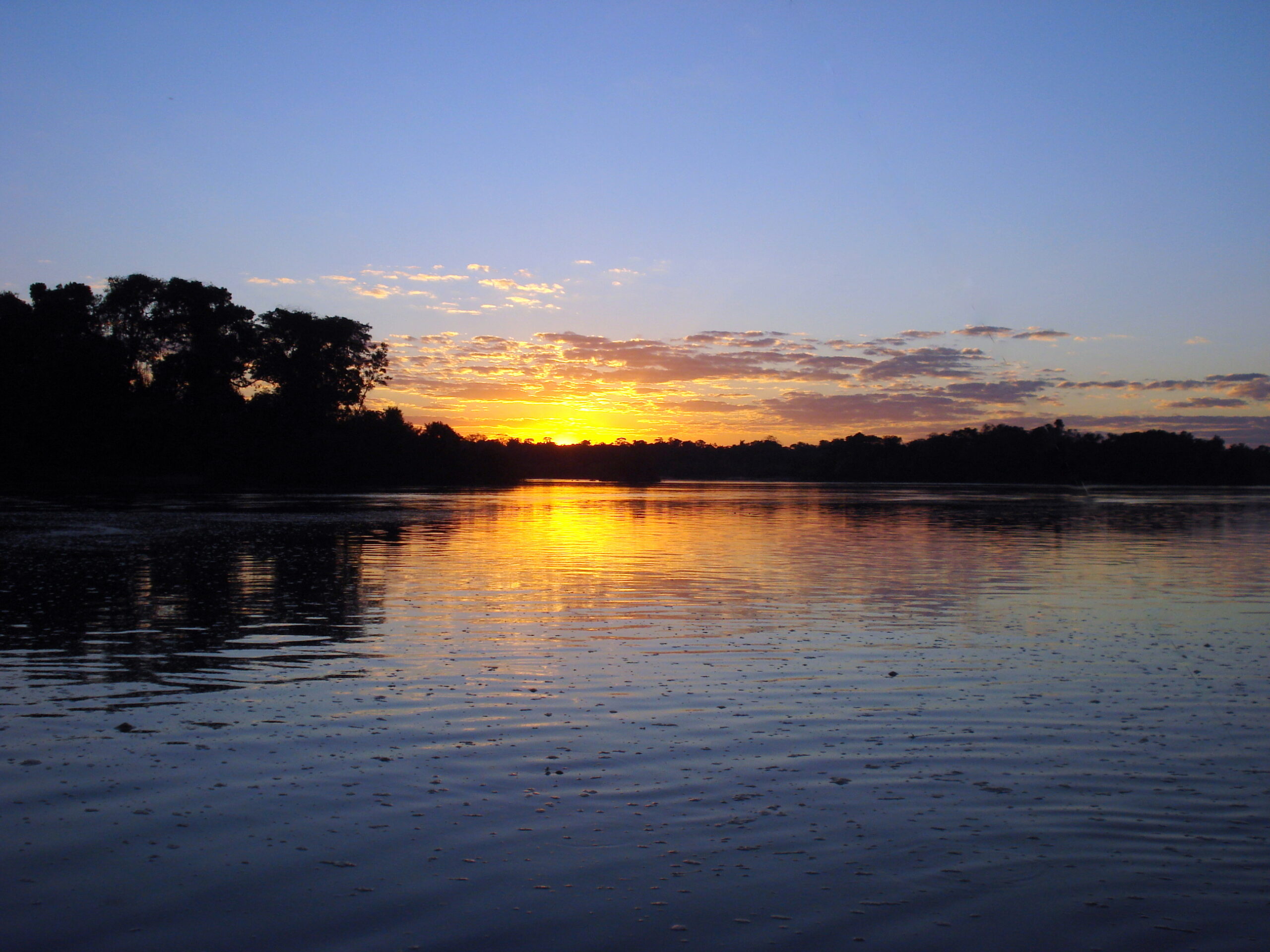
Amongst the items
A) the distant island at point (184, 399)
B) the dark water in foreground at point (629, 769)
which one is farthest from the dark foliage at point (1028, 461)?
the dark water in foreground at point (629, 769)

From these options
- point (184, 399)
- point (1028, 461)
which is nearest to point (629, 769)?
point (184, 399)

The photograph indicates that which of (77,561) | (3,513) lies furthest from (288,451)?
(77,561)

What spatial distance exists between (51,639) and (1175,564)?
2331 cm

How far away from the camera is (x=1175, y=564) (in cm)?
2338

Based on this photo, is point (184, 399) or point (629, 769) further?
point (184, 399)

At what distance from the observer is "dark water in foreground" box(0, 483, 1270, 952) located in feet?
16.2

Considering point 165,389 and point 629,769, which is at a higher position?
point 165,389

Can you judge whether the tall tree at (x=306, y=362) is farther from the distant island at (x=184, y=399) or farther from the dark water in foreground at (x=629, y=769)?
the dark water in foreground at (x=629, y=769)

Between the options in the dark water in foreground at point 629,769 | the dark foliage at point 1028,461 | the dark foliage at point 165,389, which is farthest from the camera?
the dark foliage at point 1028,461

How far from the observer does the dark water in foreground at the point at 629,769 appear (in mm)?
4926

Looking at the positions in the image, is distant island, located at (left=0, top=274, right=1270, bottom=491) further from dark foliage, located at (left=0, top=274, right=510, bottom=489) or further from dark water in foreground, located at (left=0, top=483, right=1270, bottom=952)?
dark water in foreground, located at (left=0, top=483, right=1270, bottom=952)

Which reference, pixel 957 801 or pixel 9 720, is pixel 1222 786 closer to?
pixel 957 801

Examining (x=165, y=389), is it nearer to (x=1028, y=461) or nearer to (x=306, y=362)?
(x=306, y=362)

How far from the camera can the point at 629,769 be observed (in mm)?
7094
